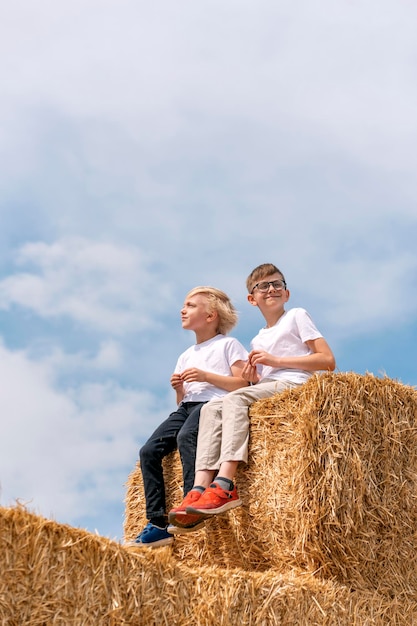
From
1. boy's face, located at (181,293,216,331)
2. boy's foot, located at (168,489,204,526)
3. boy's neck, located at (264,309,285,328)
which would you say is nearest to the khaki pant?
boy's foot, located at (168,489,204,526)

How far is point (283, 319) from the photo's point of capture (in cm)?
438

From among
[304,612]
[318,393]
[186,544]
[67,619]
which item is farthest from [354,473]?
[67,619]

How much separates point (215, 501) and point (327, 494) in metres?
0.51

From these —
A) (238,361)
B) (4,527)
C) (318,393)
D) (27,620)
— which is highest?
(238,361)

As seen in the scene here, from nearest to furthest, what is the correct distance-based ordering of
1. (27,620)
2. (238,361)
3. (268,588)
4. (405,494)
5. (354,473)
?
(27,620), (268,588), (354,473), (405,494), (238,361)

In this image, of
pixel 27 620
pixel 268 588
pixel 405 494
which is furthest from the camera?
pixel 405 494

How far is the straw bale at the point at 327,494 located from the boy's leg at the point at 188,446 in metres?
0.24

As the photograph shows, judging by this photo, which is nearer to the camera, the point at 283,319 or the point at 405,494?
the point at 405,494

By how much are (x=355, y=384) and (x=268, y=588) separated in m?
1.13

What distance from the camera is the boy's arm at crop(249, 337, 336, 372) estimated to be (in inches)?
162

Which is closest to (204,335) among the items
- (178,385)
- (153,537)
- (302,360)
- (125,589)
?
(178,385)

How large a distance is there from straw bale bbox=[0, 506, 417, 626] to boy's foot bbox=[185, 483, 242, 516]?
40 centimetres

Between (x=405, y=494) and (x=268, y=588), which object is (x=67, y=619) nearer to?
(x=268, y=588)

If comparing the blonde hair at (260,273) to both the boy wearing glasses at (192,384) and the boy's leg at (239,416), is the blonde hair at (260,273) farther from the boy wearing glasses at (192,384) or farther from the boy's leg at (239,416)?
the boy's leg at (239,416)
